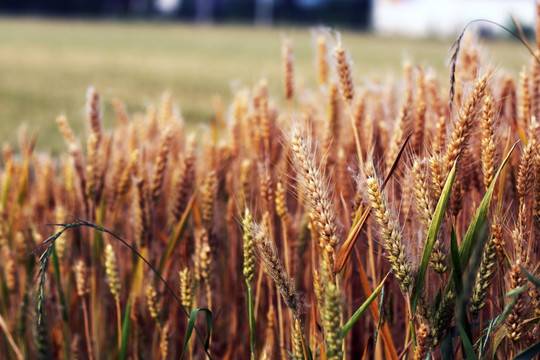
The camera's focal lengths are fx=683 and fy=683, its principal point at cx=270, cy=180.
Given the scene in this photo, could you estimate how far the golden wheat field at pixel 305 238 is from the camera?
3.07ft

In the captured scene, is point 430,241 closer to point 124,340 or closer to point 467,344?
point 467,344

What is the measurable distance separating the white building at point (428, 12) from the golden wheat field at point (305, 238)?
35.4 meters

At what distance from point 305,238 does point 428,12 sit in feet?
129

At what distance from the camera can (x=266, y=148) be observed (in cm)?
163

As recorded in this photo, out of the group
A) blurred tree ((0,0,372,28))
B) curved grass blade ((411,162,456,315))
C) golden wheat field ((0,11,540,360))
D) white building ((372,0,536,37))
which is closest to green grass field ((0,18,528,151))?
golden wheat field ((0,11,540,360))

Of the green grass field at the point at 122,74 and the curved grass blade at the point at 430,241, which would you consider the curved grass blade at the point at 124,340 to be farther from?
the green grass field at the point at 122,74

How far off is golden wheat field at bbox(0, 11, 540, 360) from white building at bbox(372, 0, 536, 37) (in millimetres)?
35406

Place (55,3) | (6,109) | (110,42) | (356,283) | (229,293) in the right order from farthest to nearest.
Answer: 1. (55,3)
2. (110,42)
3. (6,109)
4. (229,293)
5. (356,283)

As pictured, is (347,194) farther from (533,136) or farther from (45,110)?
(45,110)

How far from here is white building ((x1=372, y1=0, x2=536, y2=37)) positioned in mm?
36903

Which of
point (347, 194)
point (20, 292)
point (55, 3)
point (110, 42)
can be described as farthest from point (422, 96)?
point (55, 3)

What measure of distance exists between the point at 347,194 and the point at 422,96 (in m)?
0.30

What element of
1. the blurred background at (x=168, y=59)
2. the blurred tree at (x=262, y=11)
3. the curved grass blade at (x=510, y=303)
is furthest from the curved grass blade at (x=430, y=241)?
the blurred tree at (x=262, y=11)

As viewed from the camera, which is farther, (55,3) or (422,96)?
(55,3)
